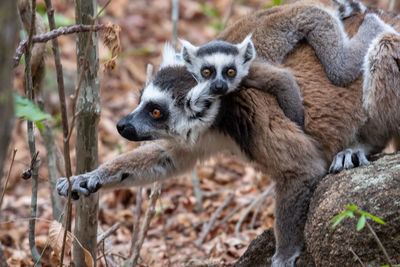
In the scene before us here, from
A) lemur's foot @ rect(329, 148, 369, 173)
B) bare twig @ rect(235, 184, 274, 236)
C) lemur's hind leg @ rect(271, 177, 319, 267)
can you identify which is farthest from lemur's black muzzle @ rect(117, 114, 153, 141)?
bare twig @ rect(235, 184, 274, 236)

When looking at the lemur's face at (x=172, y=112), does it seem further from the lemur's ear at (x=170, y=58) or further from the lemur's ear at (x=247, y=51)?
the lemur's ear at (x=247, y=51)

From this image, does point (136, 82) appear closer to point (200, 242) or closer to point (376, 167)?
point (200, 242)

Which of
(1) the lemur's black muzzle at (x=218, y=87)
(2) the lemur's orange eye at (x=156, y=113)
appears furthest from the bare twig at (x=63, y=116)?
(1) the lemur's black muzzle at (x=218, y=87)

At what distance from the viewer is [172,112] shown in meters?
5.27

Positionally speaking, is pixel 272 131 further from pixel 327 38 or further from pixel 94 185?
pixel 94 185

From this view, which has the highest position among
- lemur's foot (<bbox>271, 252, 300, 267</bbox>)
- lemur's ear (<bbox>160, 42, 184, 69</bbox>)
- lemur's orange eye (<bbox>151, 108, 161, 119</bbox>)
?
lemur's ear (<bbox>160, 42, 184, 69</bbox>)

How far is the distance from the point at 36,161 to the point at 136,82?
334 inches

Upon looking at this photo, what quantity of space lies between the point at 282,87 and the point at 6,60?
135 inches

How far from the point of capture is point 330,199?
435 cm

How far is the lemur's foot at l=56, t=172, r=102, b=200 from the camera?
5.06 meters

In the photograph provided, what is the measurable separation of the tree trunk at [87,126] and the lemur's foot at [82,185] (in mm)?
133

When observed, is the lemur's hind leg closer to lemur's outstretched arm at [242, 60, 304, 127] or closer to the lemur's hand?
lemur's outstretched arm at [242, 60, 304, 127]

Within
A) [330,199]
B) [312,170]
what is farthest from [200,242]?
[330,199]

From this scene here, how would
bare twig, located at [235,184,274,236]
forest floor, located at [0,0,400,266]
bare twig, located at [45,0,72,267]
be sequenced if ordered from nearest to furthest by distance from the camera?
bare twig, located at [45,0,72,267]
forest floor, located at [0,0,400,266]
bare twig, located at [235,184,274,236]
